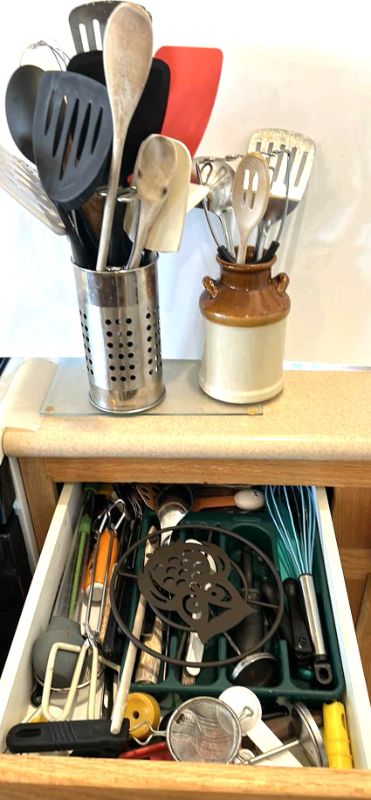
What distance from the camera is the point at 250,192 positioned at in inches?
26.6

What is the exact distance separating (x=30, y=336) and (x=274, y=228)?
1.29 feet

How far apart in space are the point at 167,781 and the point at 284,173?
2.04 feet

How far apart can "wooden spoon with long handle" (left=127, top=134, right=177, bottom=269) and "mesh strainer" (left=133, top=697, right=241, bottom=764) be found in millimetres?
473

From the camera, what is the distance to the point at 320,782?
0.48 m

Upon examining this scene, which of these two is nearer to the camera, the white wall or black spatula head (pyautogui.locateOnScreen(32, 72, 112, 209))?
black spatula head (pyautogui.locateOnScreen(32, 72, 112, 209))

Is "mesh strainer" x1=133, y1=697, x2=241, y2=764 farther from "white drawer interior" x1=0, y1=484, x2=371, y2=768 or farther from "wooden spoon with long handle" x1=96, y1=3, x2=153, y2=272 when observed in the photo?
"wooden spoon with long handle" x1=96, y1=3, x2=153, y2=272

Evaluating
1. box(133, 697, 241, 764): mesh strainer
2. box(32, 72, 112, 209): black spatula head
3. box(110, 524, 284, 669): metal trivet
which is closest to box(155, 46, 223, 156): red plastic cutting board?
box(32, 72, 112, 209): black spatula head

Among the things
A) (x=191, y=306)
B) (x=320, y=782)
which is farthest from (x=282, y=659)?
(x=191, y=306)

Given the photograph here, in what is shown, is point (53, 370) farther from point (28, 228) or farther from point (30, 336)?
point (28, 228)

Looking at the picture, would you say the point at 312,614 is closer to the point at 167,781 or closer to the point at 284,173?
the point at 167,781

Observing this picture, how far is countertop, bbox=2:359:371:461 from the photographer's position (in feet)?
2.51

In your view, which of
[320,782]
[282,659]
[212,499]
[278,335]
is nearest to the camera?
[320,782]

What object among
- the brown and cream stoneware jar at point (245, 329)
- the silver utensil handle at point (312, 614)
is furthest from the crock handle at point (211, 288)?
the silver utensil handle at point (312, 614)

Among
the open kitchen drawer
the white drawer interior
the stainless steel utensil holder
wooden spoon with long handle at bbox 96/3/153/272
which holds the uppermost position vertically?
wooden spoon with long handle at bbox 96/3/153/272
